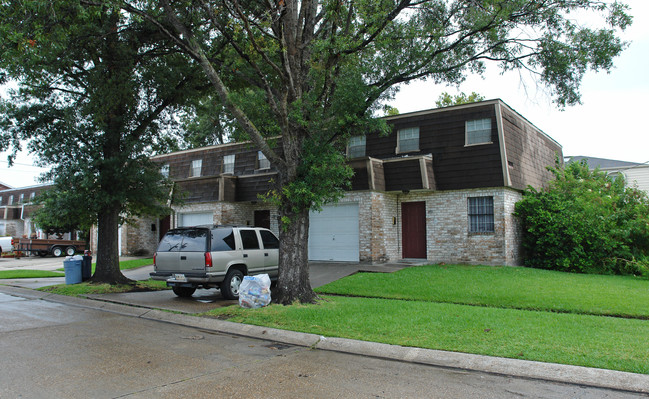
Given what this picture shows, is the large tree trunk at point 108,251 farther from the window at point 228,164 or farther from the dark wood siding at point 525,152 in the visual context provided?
the dark wood siding at point 525,152

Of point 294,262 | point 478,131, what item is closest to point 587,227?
point 478,131

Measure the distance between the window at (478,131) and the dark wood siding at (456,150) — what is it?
16cm

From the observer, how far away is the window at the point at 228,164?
23609 millimetres

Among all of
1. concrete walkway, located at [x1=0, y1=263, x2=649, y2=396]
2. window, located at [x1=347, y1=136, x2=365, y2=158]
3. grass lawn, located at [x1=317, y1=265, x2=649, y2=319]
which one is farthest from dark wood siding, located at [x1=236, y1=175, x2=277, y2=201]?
concrete walkway, located at [x1=0, y1=263, x2=649, y2=396]

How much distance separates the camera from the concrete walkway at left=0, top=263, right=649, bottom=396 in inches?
216

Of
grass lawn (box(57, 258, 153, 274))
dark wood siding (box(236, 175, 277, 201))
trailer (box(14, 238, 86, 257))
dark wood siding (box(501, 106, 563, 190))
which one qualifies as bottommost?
grass lawn (box(57, 258, 153, 274))

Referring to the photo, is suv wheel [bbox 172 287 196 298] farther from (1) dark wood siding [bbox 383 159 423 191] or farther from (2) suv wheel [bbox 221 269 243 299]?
(1) dark wood siding [bbox 383 159 423 191]

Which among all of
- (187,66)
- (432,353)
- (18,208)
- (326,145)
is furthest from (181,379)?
(18,208)

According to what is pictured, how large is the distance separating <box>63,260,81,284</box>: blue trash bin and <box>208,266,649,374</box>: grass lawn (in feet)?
23.5

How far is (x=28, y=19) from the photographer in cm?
1003

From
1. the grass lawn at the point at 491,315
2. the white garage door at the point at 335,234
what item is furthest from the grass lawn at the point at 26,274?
the grass lawn at the point at 491,315

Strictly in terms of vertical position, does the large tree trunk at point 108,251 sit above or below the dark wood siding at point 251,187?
below

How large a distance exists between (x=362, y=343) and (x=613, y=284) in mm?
9259

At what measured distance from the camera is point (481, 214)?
56.3 feet
